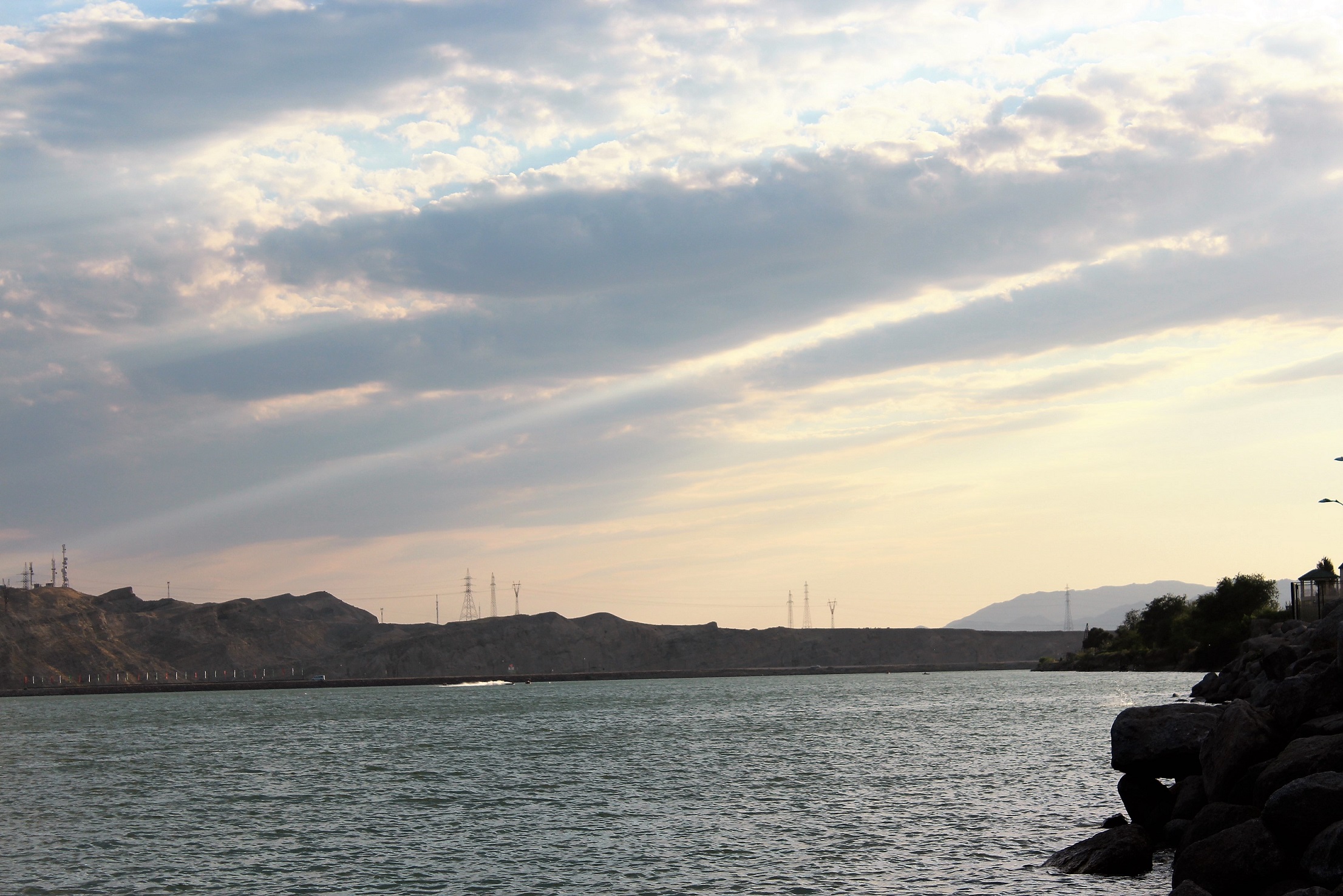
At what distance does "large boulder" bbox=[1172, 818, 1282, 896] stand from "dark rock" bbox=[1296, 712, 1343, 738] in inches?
178

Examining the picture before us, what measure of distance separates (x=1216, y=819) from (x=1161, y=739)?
6.20 meters

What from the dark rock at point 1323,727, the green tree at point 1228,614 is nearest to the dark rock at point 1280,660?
the dark rock at point 1323,727

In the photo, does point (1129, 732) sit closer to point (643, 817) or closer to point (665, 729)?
point (643, 817)

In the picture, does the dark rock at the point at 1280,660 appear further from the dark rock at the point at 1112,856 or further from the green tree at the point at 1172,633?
the green tree at the point at 1172,633

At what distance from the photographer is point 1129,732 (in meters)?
35.0

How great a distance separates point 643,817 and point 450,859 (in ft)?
33.0

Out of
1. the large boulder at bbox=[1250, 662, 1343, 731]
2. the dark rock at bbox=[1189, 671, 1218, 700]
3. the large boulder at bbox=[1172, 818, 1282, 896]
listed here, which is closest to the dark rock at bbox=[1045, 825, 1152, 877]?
the large boulder at bbox=[1172, 818, 1282, 896]

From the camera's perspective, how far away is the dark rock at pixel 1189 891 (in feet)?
76.1

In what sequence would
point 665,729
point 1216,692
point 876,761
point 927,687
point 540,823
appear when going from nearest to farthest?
point 540,823 → point 876,761 → point 1216,692 → point 665,729 → point 927,687

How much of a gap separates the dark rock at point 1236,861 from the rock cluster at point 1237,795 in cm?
2

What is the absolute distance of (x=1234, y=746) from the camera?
30.5m

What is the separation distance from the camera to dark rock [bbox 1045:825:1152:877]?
98.9ft

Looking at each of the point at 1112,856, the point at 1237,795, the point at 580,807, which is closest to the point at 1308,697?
the point at 1237,795

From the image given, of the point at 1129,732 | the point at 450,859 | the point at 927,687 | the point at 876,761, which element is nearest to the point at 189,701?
the point at 927,687
